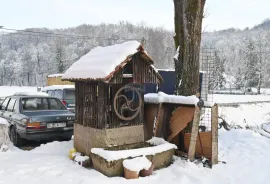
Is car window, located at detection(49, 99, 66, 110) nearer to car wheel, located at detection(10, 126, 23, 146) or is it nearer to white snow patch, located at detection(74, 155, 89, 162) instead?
car wheel, located at detection(10, 126, 23, 146)

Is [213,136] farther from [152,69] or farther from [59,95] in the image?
[59,95]

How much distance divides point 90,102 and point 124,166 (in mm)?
1748

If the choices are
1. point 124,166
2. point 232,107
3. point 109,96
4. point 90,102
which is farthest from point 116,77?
point 232,107

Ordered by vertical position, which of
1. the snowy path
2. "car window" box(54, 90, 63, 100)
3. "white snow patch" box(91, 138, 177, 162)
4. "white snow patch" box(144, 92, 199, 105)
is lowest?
the snowy path

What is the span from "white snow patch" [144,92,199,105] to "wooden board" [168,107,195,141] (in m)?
0.23

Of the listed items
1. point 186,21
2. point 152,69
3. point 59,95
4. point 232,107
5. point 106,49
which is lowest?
point 232,107

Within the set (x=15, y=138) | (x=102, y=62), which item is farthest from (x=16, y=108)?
(x=102, y=62)

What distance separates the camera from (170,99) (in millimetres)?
6355

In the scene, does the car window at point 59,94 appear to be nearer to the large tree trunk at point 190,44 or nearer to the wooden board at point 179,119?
the large tree trunk at point 190,44

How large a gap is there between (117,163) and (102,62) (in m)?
2.10

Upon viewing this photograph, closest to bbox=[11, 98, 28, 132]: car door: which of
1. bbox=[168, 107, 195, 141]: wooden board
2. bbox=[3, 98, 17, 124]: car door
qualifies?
bbox=[3, 98, 17, 124]: car door

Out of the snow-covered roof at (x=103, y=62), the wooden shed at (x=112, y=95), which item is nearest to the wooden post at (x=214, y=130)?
the wooden shed at (x=112, y=95)

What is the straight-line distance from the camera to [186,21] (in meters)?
6.79

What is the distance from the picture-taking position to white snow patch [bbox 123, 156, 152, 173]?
5.00 m
